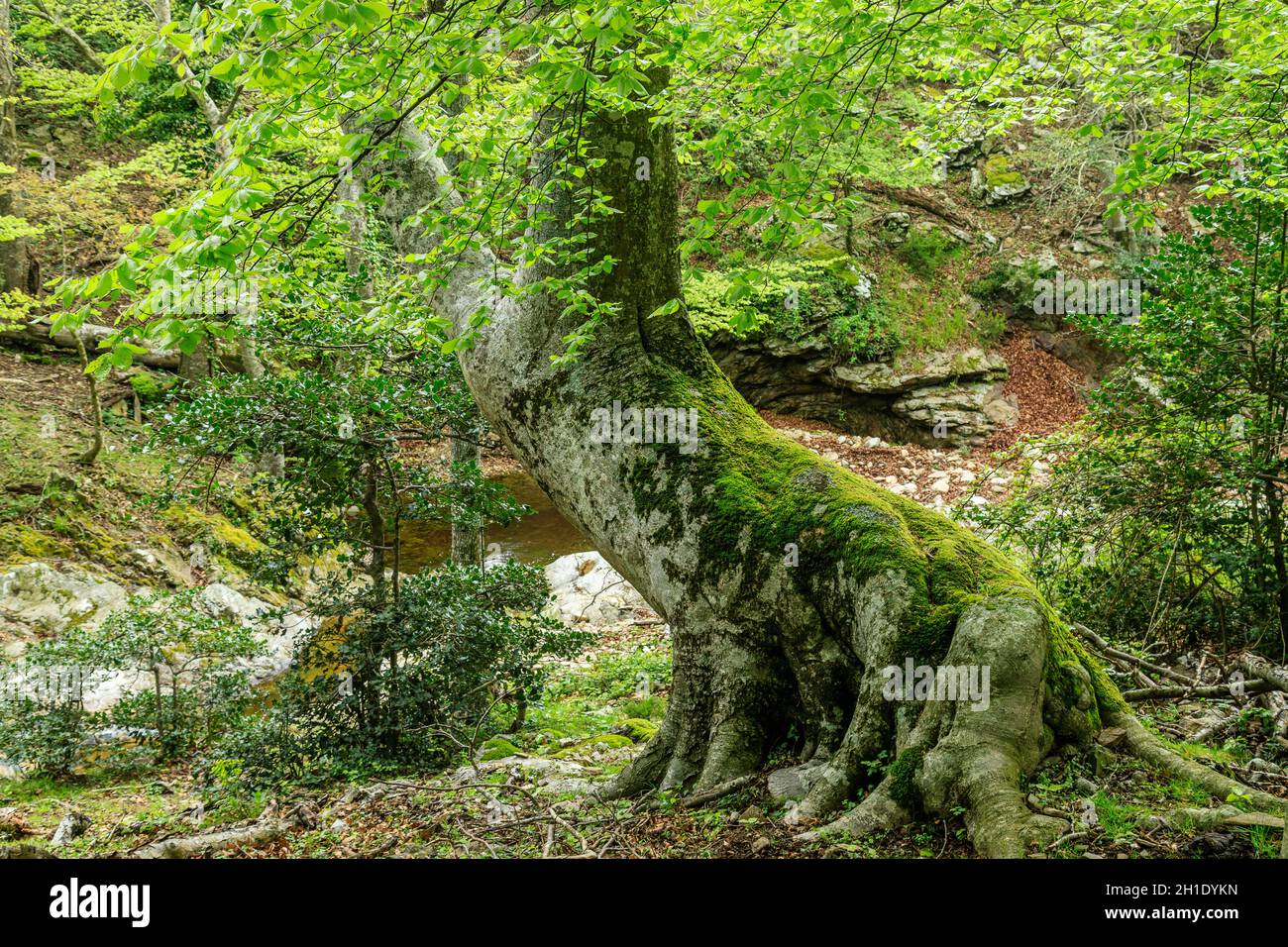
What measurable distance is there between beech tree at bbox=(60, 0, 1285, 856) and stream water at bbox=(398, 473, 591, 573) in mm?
7436

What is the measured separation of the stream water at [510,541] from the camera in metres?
12.1

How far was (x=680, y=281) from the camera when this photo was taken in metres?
4.68

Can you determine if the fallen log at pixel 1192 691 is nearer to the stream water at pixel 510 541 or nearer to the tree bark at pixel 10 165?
the stream water at pixel 510 541

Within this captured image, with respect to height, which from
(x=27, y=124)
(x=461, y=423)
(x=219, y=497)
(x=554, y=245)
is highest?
(x=27, y=124)

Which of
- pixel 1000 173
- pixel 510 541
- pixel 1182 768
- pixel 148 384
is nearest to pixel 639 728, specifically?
pixel 1182 768

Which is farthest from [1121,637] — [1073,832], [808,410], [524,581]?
[808,410]

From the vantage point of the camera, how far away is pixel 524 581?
6.00 metres

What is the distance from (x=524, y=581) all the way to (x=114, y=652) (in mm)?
3212

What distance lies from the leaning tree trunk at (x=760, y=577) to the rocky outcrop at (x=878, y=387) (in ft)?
36.3

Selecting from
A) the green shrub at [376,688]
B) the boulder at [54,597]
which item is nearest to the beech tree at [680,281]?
the green shrub at [376,688]

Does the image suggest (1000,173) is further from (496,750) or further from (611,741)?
(496,750)

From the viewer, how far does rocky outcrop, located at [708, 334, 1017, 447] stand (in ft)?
49.9
